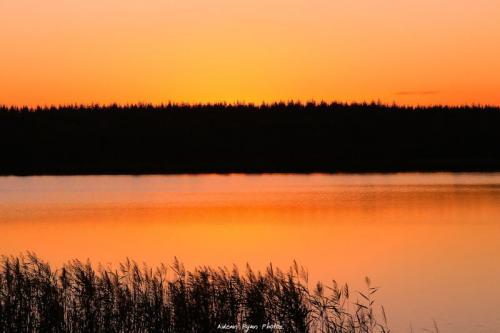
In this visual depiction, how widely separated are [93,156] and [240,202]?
193ft

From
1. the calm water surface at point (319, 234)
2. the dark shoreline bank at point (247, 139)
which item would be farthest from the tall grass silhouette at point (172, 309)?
the dark shoreline bank at point (247, 139)

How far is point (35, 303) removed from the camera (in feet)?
44.8

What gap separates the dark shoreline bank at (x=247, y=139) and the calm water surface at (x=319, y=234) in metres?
37.1

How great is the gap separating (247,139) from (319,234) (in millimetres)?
81894

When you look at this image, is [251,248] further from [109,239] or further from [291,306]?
[291,306]

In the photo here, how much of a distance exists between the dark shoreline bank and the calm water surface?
37112 millimetres

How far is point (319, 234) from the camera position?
104 feet

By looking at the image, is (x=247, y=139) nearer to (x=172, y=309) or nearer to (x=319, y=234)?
(x=319, y=234)

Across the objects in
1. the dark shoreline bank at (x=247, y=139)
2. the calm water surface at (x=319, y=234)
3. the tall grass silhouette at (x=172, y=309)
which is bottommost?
the tall grass silhouette at (x=172, y=309)

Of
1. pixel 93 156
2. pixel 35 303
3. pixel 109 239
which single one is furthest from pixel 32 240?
pixel 93 156

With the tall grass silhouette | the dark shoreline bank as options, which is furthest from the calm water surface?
the dark shoreline bank

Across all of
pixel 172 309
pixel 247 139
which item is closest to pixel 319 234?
Result: pixel 172 309

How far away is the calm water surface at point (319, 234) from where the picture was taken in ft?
65.4

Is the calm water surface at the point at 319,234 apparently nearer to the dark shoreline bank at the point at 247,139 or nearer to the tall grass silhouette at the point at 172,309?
the tall grass silhouette at the point at 172,309
